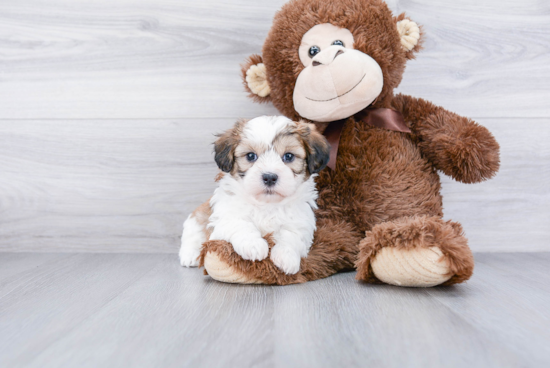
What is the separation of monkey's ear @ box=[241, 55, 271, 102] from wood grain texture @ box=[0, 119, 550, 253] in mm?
260

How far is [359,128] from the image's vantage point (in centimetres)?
132

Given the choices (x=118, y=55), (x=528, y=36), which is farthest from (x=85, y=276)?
(x=528, y=36)

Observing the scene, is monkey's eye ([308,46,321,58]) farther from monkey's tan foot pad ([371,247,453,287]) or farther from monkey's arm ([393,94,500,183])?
monkey's tan foot pad ([371,247,453,287])

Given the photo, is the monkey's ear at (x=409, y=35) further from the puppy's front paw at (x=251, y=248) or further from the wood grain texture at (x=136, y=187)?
the puppy's front paw at (x=251, y=248)

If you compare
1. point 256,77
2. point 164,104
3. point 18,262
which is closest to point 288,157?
point 256,77

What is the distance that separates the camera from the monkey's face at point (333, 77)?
1.18 m

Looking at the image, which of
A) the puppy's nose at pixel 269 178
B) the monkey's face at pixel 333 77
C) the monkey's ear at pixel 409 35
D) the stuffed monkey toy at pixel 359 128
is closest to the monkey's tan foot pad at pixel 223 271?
the stuffed monkey toy at pixel 359 128

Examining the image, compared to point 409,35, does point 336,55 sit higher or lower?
lower

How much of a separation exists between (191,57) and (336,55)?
0.67 m

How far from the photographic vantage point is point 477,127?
1259 mm

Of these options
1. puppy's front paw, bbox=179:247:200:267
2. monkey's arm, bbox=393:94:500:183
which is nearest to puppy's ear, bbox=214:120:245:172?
puppy's front paw, bbox=179:247:200:267

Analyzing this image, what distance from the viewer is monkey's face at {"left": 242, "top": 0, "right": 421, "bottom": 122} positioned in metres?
1.19

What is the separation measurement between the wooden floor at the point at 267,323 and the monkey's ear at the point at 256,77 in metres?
0.62

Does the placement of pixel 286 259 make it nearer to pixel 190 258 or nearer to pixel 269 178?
pixel 269 178
